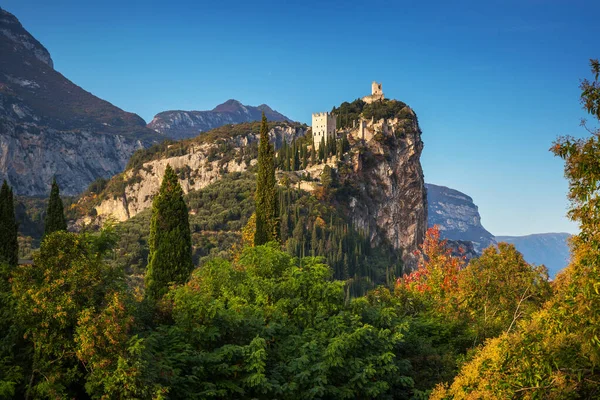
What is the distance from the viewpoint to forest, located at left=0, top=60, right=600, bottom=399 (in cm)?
768

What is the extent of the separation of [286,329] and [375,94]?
467 ft

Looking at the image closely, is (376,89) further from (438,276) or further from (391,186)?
(438,276)

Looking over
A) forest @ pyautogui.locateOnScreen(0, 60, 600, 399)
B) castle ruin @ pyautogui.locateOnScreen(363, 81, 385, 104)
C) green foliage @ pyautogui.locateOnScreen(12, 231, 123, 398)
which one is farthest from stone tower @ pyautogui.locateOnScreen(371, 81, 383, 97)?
green foliage @ pyautogui.locateOnScreen(12, 231, 123, 398)

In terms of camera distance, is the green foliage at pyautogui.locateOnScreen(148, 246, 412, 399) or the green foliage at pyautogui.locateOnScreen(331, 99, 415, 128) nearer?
the green foliage at pyautogui.locateOnScreen(148, 246, 412, 399)

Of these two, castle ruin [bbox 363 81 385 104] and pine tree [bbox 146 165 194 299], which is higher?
castle ruin [bbox 363 81 385 104]

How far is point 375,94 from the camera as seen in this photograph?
15175 cm

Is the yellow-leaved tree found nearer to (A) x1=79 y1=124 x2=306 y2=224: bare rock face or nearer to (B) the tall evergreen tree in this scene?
(B) the tall evergreen tree

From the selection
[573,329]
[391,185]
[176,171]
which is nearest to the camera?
[573,329]

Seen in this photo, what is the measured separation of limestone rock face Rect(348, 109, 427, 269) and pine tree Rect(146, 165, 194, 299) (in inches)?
3433

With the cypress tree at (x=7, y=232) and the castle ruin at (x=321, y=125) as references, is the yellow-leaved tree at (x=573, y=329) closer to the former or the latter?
the cypress tree at (x=7, y=232)

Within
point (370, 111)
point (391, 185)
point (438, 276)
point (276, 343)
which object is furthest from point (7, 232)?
point (370, 111)

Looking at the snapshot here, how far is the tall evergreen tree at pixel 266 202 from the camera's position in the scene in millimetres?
31422

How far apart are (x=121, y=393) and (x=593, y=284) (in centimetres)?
746

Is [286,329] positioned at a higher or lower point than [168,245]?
lower
